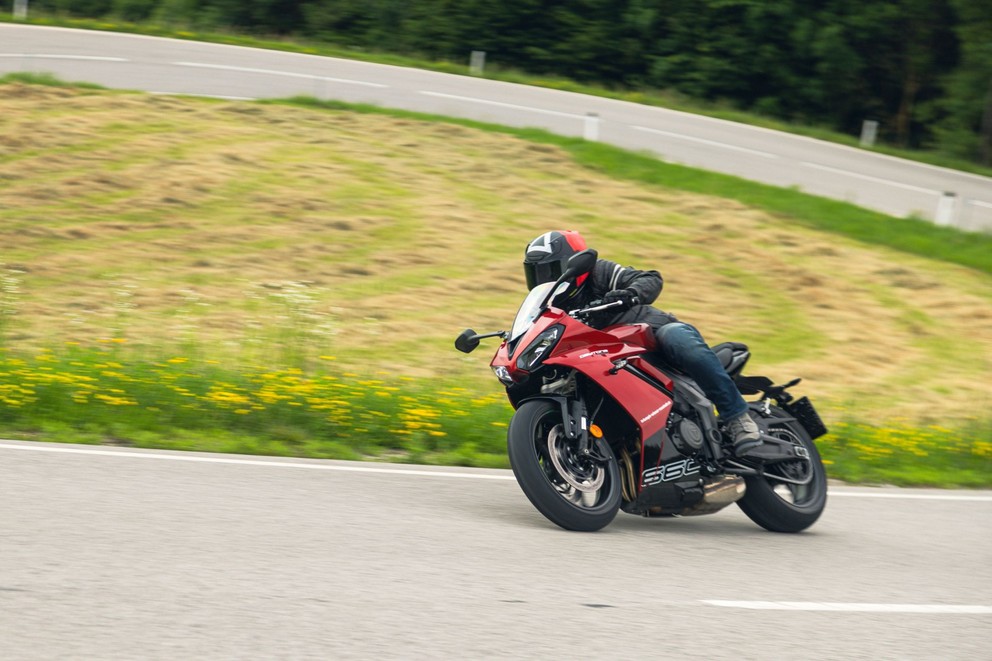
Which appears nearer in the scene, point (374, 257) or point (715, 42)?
A: point (374, 257)

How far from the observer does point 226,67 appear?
25.5 meters

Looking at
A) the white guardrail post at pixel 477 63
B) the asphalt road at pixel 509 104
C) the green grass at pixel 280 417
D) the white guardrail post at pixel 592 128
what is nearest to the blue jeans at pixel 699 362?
the green grass at pixel 280 417

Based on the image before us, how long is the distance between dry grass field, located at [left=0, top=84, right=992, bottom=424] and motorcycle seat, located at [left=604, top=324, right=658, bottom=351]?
4.98 meters

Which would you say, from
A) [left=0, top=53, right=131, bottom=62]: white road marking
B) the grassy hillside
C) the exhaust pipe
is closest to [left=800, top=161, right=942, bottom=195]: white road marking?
the grassy hillside

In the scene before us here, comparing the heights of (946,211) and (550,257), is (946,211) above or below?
below

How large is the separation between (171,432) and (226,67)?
1863 centimetres

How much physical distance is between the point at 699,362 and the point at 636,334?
396 mm

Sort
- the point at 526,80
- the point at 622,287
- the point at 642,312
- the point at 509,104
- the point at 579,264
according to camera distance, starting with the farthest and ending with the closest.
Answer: the point at 526,80
the point at 509,104
the point at 642,312
the point at 622,287
the point at 579,264

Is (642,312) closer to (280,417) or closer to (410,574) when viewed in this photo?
(410,574)

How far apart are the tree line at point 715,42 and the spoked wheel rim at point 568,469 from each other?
90.3ft

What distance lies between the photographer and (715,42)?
110 feet

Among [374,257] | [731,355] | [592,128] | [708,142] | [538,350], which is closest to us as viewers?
[538,350]

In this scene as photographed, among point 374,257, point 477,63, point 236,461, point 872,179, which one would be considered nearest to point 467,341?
point 236,461

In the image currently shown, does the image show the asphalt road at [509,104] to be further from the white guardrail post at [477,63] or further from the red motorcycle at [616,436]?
the red motorcycle at [616,436]
